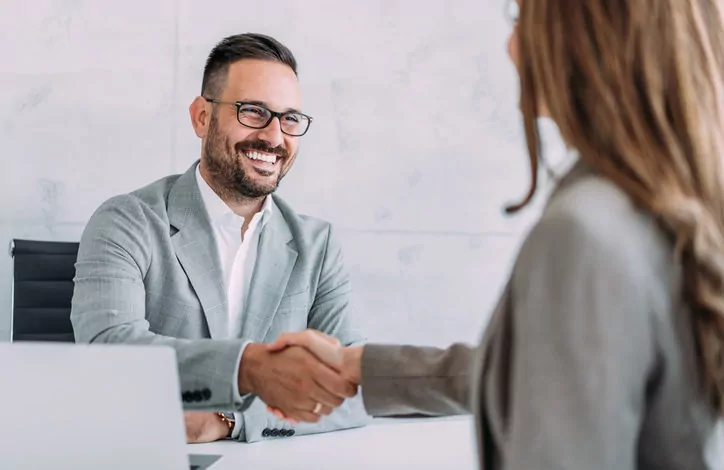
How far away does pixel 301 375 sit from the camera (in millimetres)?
1799

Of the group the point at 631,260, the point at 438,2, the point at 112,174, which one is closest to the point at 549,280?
the point at 631,260

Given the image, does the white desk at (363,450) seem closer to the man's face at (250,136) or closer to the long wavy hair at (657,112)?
the long wavy hair at (657,112)

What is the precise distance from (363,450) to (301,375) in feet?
0.75

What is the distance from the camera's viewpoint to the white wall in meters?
3.24

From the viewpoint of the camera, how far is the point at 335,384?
1.75 metres

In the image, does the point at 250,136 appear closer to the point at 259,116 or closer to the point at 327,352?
the point at 259,116

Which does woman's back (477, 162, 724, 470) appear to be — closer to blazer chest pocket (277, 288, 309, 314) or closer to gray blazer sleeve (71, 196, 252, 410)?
gray blazer sleeve (71, 196, 252, 410)

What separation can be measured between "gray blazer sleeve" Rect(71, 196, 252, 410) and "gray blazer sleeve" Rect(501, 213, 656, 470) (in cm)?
100

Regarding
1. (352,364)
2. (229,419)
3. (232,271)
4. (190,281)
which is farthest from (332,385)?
(232,271)

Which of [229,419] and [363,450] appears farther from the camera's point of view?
[229,419]

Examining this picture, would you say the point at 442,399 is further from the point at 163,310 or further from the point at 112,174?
the point at 112,174

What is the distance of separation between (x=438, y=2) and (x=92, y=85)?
4.85ft

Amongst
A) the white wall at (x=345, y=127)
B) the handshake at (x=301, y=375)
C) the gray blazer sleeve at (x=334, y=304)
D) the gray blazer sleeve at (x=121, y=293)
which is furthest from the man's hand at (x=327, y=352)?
the white wall at (x=345, y=127)

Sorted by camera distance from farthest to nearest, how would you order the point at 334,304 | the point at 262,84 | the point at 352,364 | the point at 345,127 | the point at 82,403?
the point at 345,127 → the point at 262,84 → the point at 334,304 → the point at 352,364 → the point at 82,403
